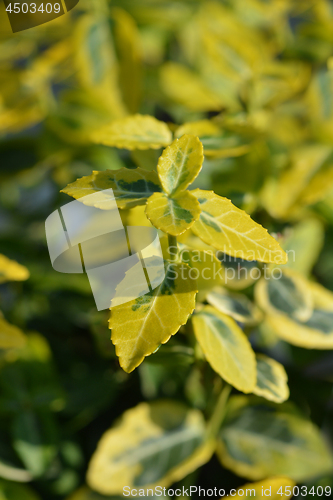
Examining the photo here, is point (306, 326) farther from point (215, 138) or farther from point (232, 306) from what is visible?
point (215, 138)

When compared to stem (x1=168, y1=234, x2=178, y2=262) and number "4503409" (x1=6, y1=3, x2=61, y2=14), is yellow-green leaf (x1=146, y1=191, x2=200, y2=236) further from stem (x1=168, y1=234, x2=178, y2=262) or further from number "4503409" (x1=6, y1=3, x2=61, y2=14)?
number "4503409" (x1=6, y1=3, x2=61, y2=14)

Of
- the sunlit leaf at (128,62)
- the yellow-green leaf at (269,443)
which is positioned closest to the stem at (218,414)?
the yellow-green leaf at (269,443)

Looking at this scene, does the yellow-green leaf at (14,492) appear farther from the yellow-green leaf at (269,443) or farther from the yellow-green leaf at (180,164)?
the yellow-green leaf at (180,164)

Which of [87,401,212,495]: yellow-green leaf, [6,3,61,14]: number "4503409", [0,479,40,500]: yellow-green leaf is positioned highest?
[6,3,61,14]: number "4503409"

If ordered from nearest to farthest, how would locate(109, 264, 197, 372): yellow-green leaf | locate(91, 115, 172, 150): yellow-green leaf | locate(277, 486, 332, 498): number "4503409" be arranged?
locate(109, 264, 197, 372): yellow-green leaf → locate(91, 115, 172, 150): yellow-green leaf → locate(277, 486, 332, 498): number "4503409"

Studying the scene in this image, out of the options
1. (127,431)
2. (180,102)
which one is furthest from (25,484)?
(180,102)

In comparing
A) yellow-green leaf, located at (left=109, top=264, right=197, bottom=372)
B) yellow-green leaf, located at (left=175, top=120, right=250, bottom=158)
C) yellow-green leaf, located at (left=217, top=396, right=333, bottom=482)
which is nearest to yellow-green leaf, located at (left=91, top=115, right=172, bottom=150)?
yellow-green leaf, located at (left=175, top=120, right=250, bottom=158)
